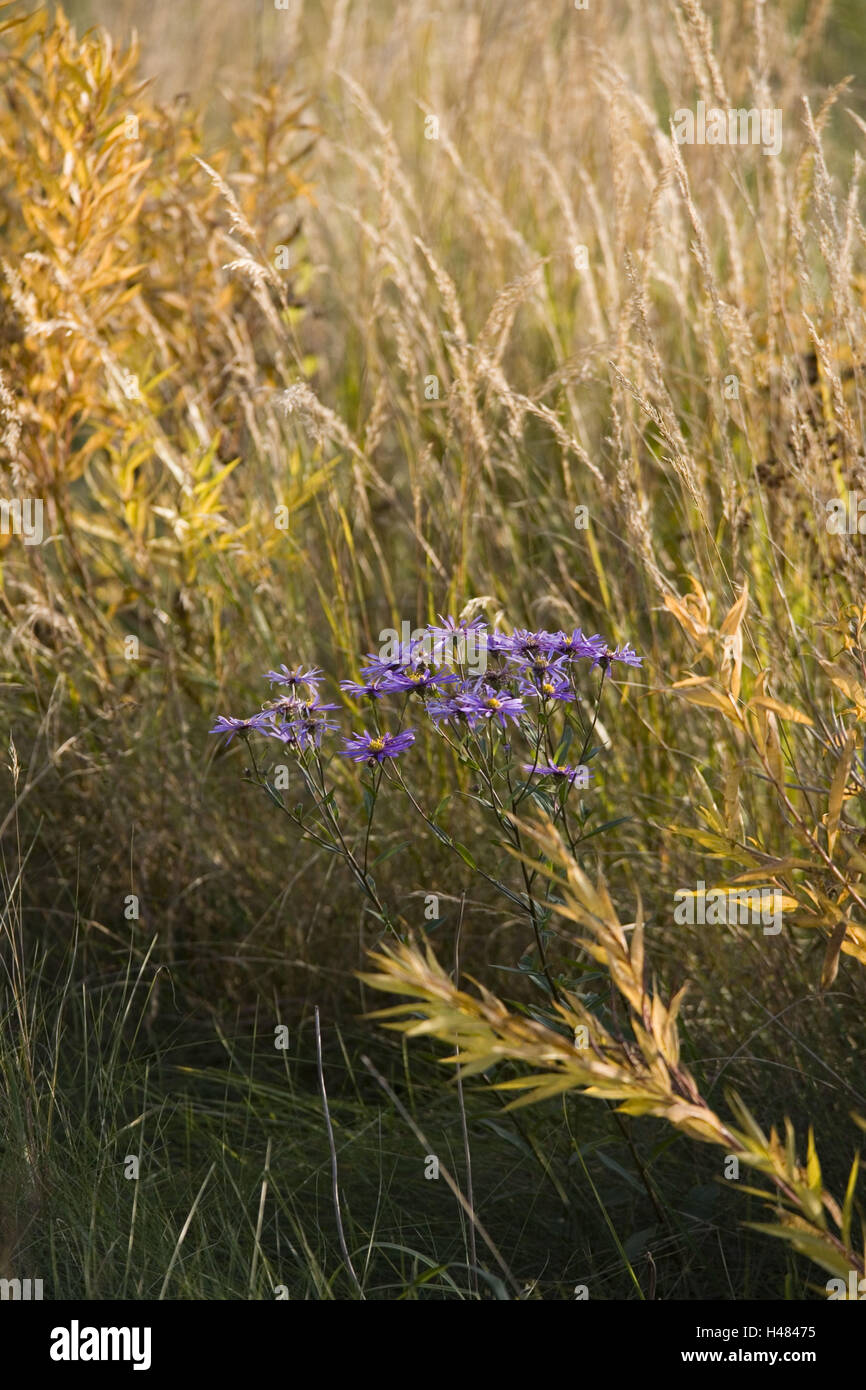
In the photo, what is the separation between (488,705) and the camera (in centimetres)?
125

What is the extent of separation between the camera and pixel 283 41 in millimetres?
3309

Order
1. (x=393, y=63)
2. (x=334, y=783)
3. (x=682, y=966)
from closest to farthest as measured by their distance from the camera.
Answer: (x=682, y=966) → (x=334, y=783) → (x=393, y=63)

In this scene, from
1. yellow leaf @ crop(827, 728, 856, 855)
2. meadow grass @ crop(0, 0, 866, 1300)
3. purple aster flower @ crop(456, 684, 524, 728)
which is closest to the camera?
Answer: yellow leaf @ crop(827, 728, 856, 855)

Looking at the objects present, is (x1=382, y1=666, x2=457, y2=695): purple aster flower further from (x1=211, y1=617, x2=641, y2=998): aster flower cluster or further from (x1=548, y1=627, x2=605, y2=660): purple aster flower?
(x1=548, y1=627, x2=605, y2=660): purple aster flower

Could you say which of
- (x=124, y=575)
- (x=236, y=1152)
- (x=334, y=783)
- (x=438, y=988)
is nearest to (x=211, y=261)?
(x=124, y=575)

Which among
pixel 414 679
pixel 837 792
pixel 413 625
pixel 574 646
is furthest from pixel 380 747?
pixel 413 625

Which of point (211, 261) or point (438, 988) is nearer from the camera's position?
point (438, 988)

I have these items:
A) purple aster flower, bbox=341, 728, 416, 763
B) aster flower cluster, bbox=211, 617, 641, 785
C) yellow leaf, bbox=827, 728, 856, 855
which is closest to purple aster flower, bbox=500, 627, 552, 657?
aster flower cluster, bbox=211, 617, 641, 785

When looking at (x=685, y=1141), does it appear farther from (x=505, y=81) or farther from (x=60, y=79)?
(x=505, y=81)

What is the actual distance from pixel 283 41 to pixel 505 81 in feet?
1.86

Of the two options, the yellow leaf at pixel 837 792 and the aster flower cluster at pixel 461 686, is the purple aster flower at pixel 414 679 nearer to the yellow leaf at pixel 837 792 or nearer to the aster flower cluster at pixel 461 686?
the aster flower cluster at pixel 461 686

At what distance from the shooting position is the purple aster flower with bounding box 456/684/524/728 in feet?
4.07

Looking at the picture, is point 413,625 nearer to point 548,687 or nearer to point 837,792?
point 548,687

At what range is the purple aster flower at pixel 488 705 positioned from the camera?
4.07 feet
